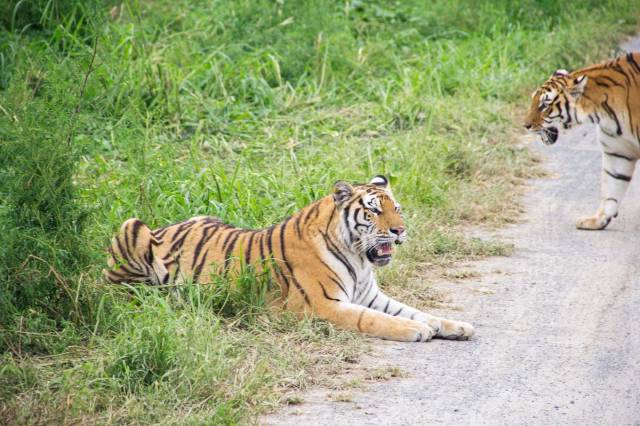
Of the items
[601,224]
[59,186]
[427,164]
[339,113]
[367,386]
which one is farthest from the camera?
[339,113]

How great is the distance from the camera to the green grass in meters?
4.31

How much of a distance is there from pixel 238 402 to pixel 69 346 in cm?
86

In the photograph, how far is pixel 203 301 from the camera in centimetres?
504

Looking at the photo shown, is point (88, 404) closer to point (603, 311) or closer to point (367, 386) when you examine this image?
point (367, 386)

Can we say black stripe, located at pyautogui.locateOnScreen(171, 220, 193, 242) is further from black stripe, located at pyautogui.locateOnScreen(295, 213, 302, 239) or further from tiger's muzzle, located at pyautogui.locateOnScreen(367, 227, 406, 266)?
tiger's muzzle, located at pyautogui.locateOnScreen(367, 227, 406, 266)

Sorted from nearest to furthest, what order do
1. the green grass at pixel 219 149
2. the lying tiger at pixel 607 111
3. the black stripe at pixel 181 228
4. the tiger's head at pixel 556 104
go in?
1. the green grass at pixel 219 149
2. the black stripe at pixel 181 228
3. the lying tiger at pixel 607 111
4. the tiger's head at pixel 556 104

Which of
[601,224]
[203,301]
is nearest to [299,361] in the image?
[203,301]

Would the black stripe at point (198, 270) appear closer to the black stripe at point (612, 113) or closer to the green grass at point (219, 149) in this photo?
the green grass at point (219, 149)

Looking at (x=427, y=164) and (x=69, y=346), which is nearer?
(x=69, y=346)

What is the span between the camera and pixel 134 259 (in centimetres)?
541

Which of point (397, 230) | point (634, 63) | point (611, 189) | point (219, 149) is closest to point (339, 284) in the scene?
point (397, 230)

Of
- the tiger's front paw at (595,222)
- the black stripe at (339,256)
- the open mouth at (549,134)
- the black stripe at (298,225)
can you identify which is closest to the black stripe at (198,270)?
the black stripe at (298,225)

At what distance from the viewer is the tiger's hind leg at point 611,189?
698 centimetres

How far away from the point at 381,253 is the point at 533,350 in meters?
0.84
